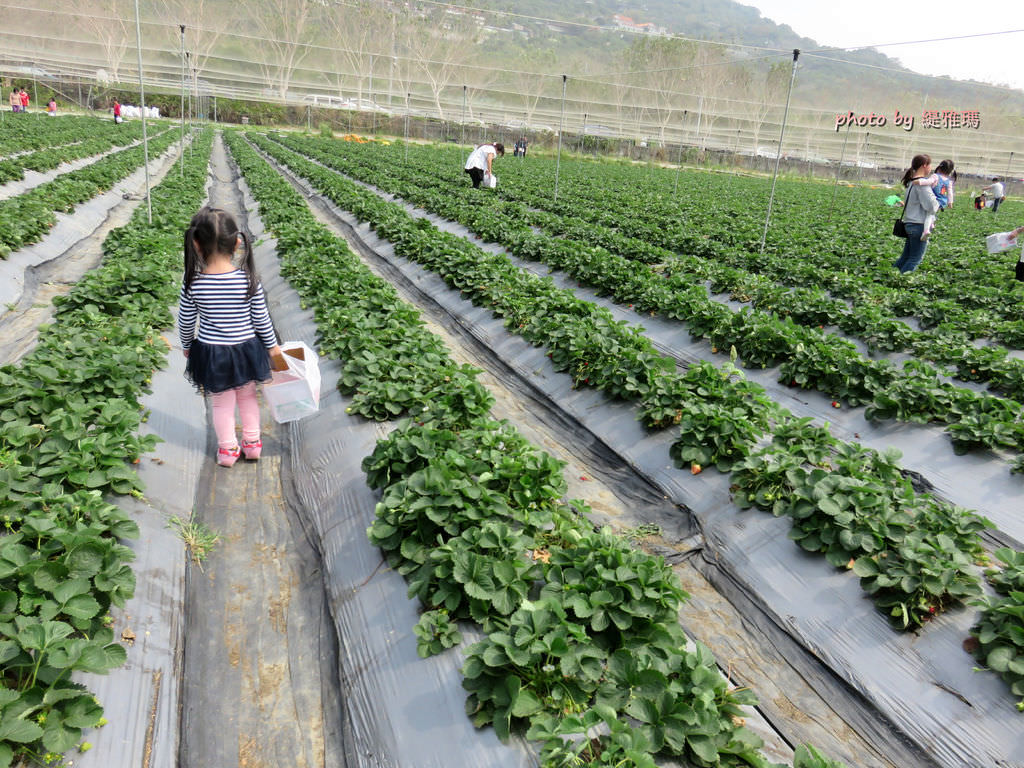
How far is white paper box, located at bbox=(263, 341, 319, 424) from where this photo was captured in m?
4.78

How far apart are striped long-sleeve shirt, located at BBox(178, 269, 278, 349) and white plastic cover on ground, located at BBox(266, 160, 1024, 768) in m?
3.08

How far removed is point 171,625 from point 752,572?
325cm

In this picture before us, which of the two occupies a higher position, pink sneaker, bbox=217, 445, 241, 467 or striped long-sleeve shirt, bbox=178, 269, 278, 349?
striped long-sleeve shirt, bbox=178, 269, 278, 349

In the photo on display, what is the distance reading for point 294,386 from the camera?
4.82m

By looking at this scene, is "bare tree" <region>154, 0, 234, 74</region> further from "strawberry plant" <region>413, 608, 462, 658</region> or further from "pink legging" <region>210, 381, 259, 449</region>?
"strawberry plant" <region>413, 608, 462, 658</region>

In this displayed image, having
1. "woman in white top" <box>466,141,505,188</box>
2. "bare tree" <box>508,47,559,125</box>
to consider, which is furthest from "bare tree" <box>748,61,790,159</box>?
"woman in white top" <box>466,141,505,188</box>

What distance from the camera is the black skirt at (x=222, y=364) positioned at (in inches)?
174

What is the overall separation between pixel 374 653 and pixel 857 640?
2452mm

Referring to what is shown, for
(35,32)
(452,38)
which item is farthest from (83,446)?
(452,38)

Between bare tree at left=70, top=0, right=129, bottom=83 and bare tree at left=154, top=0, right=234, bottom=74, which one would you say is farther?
bare tree at left=154, top=0, right=234, bottom=74

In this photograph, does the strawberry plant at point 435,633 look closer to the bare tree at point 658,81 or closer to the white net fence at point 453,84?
the white net fence at point 453,84

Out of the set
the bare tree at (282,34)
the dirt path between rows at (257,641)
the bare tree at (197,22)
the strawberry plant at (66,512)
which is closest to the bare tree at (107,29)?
the bare tree at (197,22)

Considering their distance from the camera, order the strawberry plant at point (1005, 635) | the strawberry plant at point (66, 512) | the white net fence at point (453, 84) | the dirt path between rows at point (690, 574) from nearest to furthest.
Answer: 1. the strawberry plant at point (66, 512)
2. the strawberry plant at point (1005, 635)
3. the dirt path between rows at point (690, 574)
4. the white net fence at point (453, 84)

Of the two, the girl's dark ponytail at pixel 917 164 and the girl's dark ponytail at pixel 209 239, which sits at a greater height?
the girl's dark ponytail at pixel 917 164
